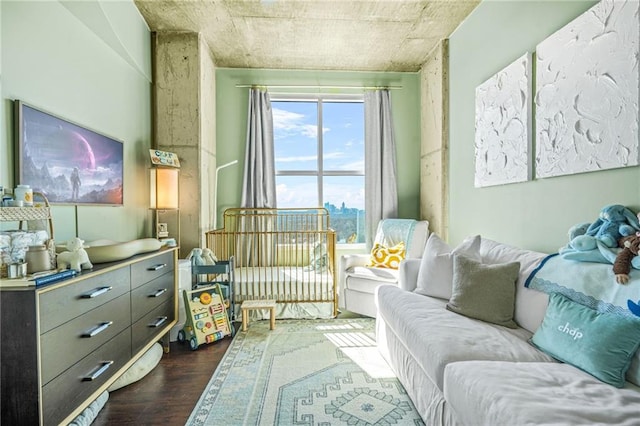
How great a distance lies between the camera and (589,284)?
4.94 ft

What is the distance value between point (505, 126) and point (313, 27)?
2.04 meters

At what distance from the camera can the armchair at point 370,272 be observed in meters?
3.21

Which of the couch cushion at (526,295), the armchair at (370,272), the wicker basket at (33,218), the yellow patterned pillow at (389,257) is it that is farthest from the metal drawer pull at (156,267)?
the couch cushion at (526,295)

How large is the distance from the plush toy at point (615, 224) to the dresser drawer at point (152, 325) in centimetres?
260

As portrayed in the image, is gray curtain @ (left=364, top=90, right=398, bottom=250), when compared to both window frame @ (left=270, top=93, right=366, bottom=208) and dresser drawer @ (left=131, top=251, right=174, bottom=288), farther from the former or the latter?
dresser drawer @ (left=131, top=251, right=174, bottom=288)

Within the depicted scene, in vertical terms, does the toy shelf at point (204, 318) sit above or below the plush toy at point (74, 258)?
below

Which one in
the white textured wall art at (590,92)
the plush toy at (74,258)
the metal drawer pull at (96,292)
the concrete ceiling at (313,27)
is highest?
the concrete ceiling at (313,27)

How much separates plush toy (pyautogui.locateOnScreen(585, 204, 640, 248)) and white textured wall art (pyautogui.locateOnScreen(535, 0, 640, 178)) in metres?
0.23

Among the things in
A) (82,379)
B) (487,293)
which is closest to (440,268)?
(487,293)

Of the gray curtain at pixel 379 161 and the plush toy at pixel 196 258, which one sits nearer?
the plush toy at pixel 196 258

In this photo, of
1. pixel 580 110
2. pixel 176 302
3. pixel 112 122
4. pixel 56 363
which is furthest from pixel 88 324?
pixel 580 110

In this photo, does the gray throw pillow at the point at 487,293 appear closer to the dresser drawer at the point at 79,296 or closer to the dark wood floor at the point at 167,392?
the dark wood floor at the point at 167,392

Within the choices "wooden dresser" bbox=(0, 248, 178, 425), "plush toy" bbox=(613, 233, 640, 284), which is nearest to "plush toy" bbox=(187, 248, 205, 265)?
"wooden dresser" bbox=(0, 248, 178, 425)

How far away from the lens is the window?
14.3 ft
